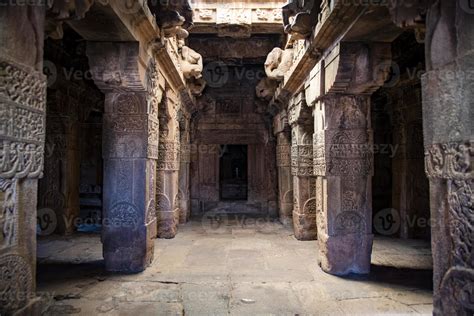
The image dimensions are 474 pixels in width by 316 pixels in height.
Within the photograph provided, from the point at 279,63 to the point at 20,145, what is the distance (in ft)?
18.8

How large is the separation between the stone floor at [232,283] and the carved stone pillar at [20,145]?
62.3 inches

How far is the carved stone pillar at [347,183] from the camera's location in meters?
4.60

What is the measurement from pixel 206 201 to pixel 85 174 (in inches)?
143

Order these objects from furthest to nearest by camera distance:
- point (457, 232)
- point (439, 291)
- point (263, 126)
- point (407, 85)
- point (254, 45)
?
point (263, 126) < point (254, 45) < point (407, 85) < point (439, 291) < point (457, 232)

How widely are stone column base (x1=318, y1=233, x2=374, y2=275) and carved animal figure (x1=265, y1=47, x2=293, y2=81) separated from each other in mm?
3492

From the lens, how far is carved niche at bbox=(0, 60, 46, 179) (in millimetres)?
1843

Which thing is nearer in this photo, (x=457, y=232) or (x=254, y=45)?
(x=457, y=232)

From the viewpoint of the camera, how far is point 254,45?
859cm

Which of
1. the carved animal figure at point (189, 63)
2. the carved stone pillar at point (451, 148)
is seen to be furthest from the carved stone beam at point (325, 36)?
the carved animal figure at point (189, 63)

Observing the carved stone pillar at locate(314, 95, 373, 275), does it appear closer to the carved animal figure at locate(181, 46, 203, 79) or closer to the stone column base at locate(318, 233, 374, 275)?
the stone column base at locate(318, 233, 374, 275)

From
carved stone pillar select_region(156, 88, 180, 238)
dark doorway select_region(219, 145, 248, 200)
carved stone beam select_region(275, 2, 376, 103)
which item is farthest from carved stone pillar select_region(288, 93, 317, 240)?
dark doorway select_region(219, 145, 248, 200)

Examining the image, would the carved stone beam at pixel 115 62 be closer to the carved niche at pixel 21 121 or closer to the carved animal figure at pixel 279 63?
the carved niche at pixel 21 121

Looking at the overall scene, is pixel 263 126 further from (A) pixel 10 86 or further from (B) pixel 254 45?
(A) pixel 10 86

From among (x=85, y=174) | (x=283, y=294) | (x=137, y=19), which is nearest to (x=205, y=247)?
(x=283, y=294)
